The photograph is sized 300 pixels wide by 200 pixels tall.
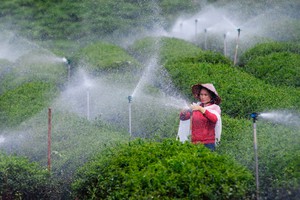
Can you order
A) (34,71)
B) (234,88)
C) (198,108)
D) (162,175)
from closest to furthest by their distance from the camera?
(162,175) < (198,108) < (234,88) < (34,71)

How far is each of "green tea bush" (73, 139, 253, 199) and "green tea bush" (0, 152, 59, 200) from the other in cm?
52

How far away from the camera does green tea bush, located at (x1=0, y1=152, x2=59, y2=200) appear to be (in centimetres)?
905

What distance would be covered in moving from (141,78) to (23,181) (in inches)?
283

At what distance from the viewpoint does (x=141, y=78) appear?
15977mm

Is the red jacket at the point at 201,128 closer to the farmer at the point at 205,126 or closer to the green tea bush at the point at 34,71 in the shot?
the farmer at the point at 205,126

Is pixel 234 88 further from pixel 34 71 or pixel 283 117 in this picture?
pixel 34 71

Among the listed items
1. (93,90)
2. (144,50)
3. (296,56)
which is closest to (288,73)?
(296,56)

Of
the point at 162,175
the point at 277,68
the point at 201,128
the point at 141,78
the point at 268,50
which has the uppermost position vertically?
the point at 268,50

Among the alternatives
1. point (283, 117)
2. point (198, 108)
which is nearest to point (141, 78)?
point (283, 117)

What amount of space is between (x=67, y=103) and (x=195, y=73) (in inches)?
123

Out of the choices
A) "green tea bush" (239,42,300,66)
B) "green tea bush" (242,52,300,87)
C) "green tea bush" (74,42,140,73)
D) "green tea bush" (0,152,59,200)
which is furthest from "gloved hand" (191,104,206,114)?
"green tea bush" (239,42,300,66)

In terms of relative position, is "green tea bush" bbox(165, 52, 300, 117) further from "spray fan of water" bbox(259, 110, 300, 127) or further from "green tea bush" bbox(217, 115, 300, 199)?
"green tea bush" bbox(217, 115, 300, 199)

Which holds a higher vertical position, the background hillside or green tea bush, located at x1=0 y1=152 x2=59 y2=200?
the background hillside

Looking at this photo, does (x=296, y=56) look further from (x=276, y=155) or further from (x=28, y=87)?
(x=276, y=155)
